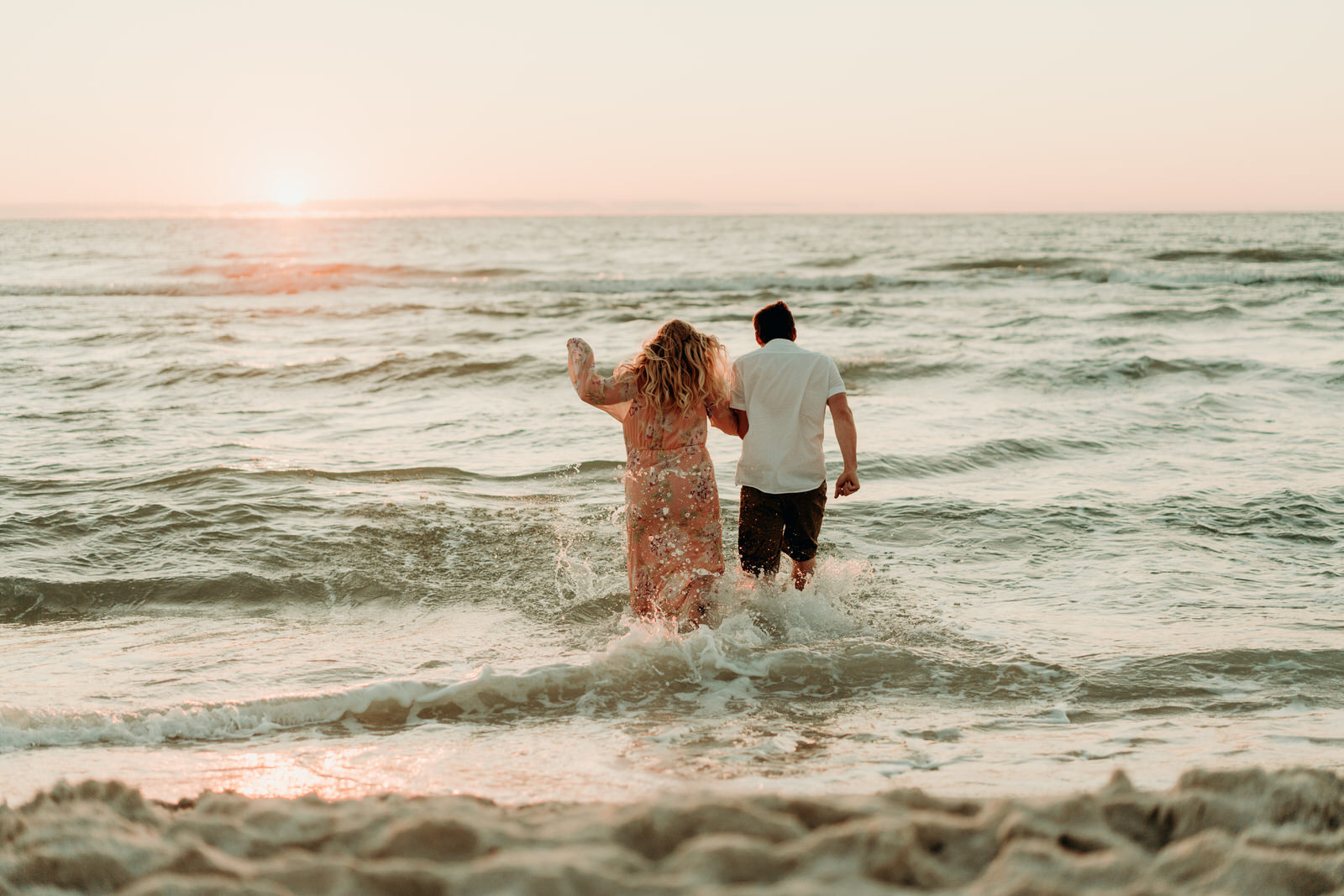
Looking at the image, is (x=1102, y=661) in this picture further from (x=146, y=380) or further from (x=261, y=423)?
(x=146, y=380)

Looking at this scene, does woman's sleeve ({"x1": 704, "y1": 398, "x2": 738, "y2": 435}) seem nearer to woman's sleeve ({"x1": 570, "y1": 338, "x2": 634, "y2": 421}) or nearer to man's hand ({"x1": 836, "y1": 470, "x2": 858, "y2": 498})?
woman's sleeve ({"x1": 570, "y1": 338, "x2": 634, "y2": 421})

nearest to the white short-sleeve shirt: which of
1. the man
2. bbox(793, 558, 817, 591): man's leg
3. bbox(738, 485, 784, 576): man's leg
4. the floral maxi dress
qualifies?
the man

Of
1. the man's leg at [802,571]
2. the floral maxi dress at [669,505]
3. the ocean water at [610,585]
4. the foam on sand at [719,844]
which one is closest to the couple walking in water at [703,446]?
the floral maxi dress at [669,505]

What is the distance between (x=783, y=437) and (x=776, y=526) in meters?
0.54

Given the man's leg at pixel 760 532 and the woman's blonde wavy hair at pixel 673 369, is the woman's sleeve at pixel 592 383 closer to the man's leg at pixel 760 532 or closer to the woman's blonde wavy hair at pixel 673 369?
the woman's blonde wavy hair at pixel 673 369

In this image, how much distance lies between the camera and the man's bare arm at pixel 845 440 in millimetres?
5535

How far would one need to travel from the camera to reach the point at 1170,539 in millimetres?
7383

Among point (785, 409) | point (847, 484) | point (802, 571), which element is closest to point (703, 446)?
point (785, 409)

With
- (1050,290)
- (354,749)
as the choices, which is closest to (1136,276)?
(1050,290)

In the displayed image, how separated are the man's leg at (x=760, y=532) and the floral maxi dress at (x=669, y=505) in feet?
0.98

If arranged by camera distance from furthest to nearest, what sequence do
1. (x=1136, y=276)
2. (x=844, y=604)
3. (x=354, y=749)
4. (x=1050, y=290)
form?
(x=1136, y=276) < (x=1050, y=290) < (x=844, y=604) < (x=354, y=749)

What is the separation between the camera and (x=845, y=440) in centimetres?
559

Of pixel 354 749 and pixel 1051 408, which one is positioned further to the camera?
pixel 1051 408

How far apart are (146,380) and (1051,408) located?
1236 centimetres
